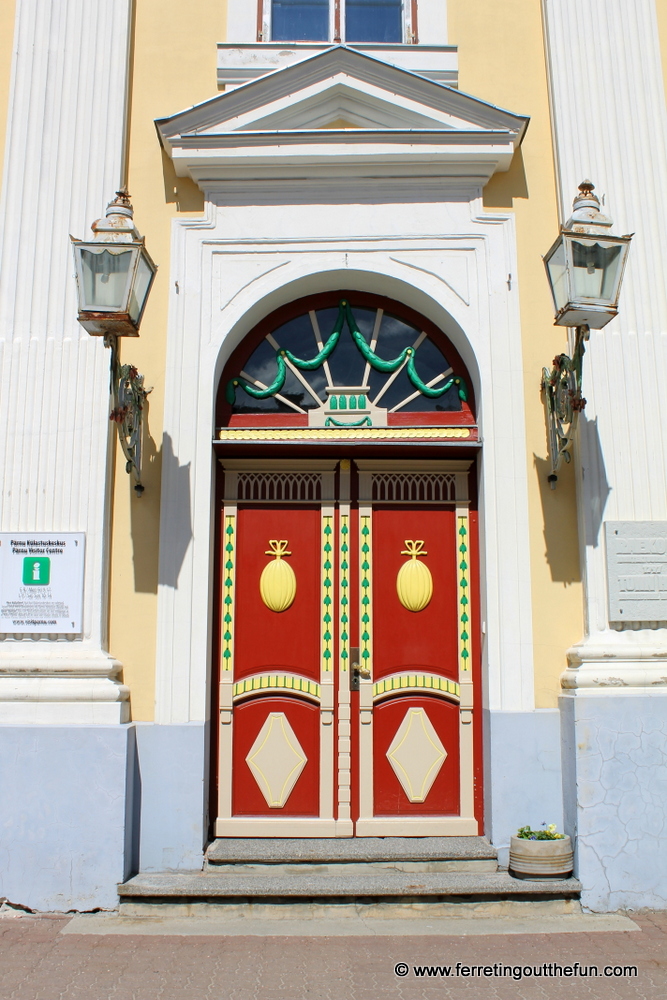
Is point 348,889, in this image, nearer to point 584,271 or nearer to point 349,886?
point 349,886

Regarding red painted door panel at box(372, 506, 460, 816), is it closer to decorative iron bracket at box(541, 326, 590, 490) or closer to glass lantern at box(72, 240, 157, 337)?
decorative iron bracket at box(541, 326, 590, 490)

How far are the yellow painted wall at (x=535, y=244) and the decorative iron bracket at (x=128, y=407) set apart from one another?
248cm

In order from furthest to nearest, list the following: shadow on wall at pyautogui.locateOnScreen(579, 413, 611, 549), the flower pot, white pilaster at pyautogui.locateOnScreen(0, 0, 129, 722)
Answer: shadow on wall at pyautogui.locateOnScreen(579, 413, 611, 549) → white pilaster at pyautogui.locateOnScreen(0, 0, 129, 722) → the flower pot

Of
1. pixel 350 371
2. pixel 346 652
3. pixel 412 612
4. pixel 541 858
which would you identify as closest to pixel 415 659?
pixel 412 612

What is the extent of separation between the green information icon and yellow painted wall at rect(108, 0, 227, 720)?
15.8 inches

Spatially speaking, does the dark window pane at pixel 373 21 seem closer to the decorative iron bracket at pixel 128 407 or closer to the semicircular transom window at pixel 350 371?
the semicircular transom window at pixel 350 371

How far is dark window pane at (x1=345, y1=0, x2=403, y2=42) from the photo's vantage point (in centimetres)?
637

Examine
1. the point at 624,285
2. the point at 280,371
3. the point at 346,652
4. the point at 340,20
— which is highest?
the point at 340,20

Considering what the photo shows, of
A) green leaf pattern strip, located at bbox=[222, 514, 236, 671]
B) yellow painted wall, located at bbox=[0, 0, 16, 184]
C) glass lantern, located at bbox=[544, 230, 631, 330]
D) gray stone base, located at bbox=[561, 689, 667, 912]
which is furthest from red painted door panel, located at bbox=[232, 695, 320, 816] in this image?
yellow painted wall, located at bbox=[0, 0, 16, 184]

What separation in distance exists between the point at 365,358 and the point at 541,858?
338 centimetres

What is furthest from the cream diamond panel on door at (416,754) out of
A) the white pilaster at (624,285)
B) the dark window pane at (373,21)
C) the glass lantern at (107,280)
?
the dark window pane at (373,21)

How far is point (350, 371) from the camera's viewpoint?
6.01 metres

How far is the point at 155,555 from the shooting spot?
18.0 feet

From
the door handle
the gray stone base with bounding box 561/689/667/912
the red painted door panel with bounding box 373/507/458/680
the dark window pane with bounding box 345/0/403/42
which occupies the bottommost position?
the gray stone base with bounding box 561/689/667/912
